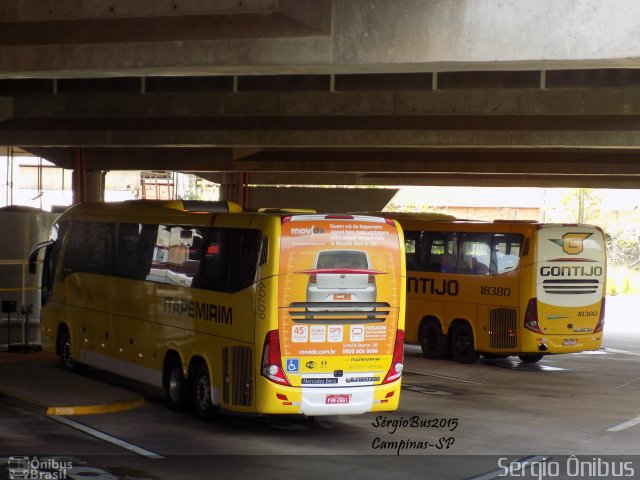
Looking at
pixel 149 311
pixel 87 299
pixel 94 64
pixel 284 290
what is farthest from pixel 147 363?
pixel 94 64

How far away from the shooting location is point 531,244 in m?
22.3

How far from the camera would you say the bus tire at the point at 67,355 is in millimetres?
19516

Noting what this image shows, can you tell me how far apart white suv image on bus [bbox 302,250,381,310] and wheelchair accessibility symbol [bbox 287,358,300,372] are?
0.72 meters

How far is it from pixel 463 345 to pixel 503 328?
1.27 m

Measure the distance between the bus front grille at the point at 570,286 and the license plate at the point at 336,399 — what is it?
928cm

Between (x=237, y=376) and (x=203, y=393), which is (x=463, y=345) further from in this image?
(x=237, y=376)

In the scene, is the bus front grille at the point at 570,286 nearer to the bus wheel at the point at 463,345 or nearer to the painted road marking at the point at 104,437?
the bus wheel at the point at 463,345

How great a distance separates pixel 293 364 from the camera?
45.2ft

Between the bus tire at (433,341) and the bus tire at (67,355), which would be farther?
the bus tire at (433,341)

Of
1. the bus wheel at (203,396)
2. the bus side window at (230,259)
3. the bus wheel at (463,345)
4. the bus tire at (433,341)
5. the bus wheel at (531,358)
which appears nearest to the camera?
the bus side window at (230,259)

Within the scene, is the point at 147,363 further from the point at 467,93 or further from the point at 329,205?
the point at 329,205

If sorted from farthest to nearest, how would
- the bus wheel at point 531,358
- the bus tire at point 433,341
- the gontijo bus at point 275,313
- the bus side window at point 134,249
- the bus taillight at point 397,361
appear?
1. the bus tire at point 433,341
2. the bus wheel at point 531,358
3. the bus side window at point 134,249
4. the bus taillight at point 397,361
5. the gontijo bus at point 275,313

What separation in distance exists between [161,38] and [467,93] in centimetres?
942

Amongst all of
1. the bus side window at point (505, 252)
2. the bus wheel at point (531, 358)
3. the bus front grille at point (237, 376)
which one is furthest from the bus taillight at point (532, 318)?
the bus front grille at point (237, 376)
